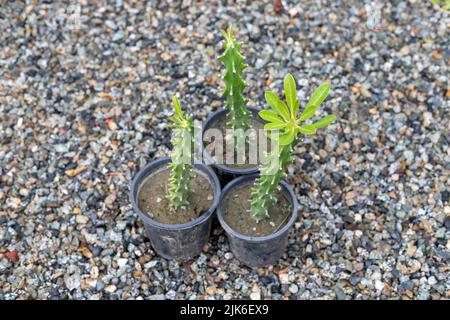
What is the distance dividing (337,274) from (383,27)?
184cm

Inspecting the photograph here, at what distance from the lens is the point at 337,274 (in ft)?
9.90

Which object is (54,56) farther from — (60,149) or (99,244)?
(99,244)

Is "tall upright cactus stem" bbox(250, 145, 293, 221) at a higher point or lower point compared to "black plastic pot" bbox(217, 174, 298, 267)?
higher

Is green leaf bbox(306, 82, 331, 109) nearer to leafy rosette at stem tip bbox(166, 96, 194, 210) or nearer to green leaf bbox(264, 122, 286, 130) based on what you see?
green leaf bbox(264, 122, 286, 130)

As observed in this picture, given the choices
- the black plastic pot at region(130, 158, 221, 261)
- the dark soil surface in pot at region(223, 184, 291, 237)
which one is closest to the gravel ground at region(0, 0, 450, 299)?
the black plastic pot at region(130, 158, 221, 261)

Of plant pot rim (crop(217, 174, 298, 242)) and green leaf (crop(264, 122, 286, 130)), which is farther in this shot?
plant pot rim (crop(217, 174, 298, 242))

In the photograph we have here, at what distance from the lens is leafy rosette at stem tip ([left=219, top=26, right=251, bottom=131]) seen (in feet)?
8.59

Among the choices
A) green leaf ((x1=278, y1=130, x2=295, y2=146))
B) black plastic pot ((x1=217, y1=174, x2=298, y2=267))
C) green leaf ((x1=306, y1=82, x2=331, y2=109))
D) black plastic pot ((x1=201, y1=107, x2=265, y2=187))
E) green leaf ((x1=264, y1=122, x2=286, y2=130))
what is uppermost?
green leaf ((x1=306, y1=82, x2=331, y2=109))

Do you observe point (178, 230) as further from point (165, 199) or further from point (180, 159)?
point (180, 159)

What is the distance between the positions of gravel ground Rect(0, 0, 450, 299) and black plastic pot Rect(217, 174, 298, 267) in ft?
0.32

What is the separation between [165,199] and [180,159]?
16.3 inches

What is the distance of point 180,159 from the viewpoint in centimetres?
265

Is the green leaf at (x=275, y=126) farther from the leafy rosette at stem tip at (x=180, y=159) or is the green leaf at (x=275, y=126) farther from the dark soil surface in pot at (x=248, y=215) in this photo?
the dark soil surface in pot at (x=248, y=215)

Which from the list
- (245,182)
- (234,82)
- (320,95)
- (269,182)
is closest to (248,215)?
(245,182)
